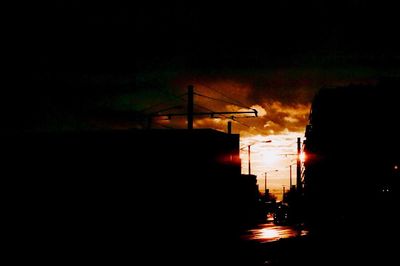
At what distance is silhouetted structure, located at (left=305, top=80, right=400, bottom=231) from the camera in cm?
4897

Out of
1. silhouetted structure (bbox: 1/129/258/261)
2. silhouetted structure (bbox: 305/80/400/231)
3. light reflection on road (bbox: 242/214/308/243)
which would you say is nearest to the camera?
light reflection on road (bbox: 242/214/308/243)

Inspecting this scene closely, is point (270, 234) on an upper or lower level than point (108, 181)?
lower

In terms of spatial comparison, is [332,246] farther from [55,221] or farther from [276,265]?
[55,221]

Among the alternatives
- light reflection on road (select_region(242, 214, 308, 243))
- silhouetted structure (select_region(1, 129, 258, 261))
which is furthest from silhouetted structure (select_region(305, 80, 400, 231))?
silhouetted structure (select_region(1, 129, 258, 261))

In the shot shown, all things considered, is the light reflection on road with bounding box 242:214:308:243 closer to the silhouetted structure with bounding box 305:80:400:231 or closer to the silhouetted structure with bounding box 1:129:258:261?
the silhouetted structure with bounding box 1:129:258:261

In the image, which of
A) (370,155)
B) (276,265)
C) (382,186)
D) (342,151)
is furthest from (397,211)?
(276,265)

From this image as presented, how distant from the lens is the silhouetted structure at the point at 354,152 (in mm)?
48969

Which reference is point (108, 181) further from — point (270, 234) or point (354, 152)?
point (354, 152)

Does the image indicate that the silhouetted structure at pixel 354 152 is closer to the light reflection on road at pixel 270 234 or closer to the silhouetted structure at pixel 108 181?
the light reflection on road at pixel 270 234

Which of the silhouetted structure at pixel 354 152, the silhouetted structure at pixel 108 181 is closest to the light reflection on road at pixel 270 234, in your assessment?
the silhouetted structure at pixel 108 181

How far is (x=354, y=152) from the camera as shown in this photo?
54500 mm

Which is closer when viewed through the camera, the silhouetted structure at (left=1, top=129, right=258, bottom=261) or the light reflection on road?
the light reflection on road

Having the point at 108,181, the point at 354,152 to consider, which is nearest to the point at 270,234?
the point at 108,181

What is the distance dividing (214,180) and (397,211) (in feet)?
42.2
